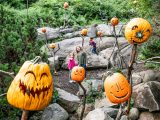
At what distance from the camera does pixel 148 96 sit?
927cm

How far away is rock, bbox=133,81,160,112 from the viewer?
30.1 ft

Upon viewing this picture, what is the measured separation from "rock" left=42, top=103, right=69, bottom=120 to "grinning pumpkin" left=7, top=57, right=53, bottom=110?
6815 mm

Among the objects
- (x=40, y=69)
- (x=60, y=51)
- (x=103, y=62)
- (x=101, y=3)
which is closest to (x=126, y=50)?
(x=103, y=62)

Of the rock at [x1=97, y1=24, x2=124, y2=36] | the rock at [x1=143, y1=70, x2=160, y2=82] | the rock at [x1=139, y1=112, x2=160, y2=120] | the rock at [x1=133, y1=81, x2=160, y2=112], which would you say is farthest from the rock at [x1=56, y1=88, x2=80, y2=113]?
the rock at [x1=97, y1=24, x2=124, y2=36]

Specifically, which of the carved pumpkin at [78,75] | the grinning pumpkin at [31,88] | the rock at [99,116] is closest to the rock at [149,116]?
the rock at [99,116]

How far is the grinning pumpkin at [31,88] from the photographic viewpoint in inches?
97.0

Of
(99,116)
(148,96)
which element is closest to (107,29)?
(148,96)

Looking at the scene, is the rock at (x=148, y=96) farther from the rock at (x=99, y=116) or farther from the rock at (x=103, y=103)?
the rock at (x=99, y=116)

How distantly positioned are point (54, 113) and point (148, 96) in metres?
2.49

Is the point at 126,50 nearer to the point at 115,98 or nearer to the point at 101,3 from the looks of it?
the point at 101,3

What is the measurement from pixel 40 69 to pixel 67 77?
10.8 m

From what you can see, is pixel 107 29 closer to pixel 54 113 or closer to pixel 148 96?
pixel 148 96

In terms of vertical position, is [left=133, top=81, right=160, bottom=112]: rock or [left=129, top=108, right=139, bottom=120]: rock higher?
[left=133, top=81, right=160, bottom=112]: rock

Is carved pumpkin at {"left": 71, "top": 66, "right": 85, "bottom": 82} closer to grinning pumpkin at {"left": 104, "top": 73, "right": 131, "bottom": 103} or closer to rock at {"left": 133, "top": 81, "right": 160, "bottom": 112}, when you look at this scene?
grinning pumpkin at {"left": 104, "top": 73, "right": 131, "bottom": 103}
